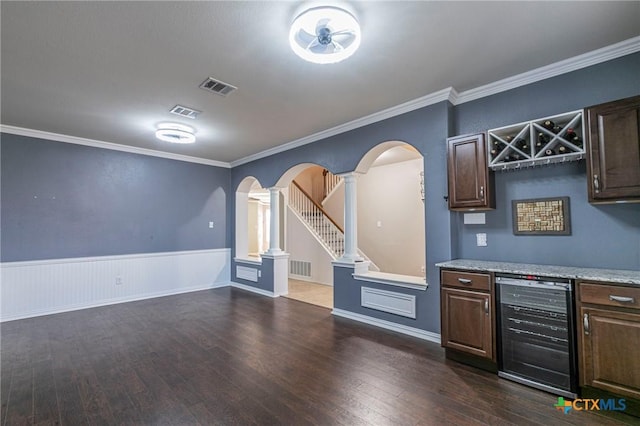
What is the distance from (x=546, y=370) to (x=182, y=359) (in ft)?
10.6

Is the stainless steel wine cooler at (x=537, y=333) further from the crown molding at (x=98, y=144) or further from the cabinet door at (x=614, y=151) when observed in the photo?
the crown molding at (x=98, y=144)

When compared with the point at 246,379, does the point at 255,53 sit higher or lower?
higher

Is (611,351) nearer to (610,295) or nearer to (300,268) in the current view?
(610,295)

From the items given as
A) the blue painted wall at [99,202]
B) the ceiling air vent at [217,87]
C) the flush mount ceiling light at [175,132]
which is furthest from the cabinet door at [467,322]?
the blue painted wall at [99,202]

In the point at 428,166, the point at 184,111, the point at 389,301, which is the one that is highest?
the point at 184,111

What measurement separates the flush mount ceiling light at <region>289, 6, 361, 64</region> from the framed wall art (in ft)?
7.39

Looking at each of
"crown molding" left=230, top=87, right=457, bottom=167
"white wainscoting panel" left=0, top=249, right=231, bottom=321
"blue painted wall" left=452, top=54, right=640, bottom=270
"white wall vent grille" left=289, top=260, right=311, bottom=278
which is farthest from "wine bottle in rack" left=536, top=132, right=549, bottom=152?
"white wainscoting panel" left=0, top=249, right=231, bottom=321

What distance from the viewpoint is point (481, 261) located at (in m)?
3.12

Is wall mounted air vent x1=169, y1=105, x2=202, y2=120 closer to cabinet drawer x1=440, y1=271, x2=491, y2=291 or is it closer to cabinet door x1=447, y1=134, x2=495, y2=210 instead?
cabinet door x1=447, y1=134, x2=495, y2=210

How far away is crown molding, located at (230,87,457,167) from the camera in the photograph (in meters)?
3.35

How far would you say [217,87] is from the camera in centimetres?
318

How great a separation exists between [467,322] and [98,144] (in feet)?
20.1

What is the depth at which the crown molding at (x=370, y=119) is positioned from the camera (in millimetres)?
3346

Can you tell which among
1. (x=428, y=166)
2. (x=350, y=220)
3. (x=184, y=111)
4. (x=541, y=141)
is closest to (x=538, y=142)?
(x=541, y=141)
